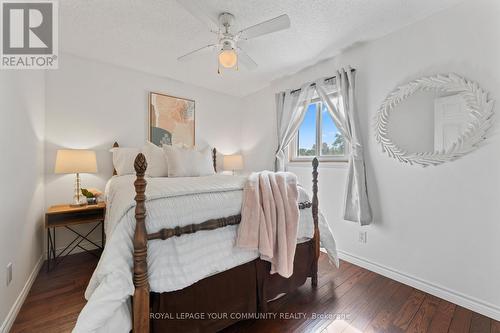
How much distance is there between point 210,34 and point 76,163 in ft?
6.52

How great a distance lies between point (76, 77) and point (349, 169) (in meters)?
3.47

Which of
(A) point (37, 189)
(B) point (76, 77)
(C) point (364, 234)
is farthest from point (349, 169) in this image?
(B) point (76, 77)

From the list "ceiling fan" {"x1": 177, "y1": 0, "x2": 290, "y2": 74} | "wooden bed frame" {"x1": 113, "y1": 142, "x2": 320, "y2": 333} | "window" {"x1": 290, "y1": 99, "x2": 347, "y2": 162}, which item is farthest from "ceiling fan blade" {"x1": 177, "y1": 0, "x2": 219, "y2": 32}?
"window" {"x1": 290, "y1": 99, "x2": 347, "y2": 162}

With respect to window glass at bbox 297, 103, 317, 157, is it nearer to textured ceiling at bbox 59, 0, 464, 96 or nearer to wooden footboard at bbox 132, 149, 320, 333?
textured ceiling at bbox 59, 0, 464, 96

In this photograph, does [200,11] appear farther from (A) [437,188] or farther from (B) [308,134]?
(A) [437,188]

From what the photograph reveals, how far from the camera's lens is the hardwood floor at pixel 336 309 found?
4.90ft

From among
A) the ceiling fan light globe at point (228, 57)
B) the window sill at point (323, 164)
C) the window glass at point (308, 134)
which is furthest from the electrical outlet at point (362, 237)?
the ceiling fan light globe at point (228, 57)

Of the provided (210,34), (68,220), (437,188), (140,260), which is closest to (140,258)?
(140,260)

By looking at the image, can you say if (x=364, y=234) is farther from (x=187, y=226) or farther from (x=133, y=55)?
(x=133, y=55)

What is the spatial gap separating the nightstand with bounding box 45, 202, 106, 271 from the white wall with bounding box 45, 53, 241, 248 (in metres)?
0.11

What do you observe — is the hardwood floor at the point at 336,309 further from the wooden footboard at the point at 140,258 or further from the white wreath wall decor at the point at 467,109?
the white wreath wall decor at the point at 467,109

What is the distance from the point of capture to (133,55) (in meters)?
2.67

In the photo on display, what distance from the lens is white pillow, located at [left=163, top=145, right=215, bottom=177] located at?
2.59 m

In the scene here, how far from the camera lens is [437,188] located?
189 centimetres
